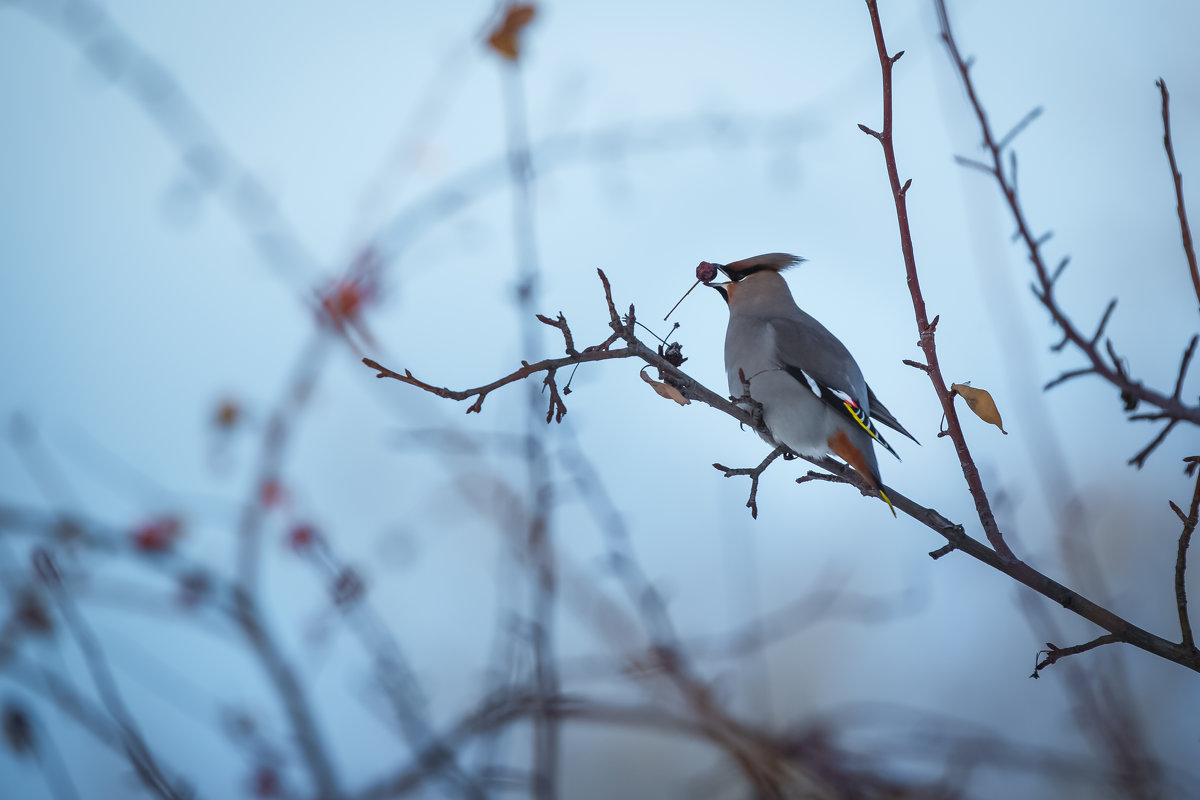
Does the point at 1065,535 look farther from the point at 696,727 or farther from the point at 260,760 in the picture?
the point at 260,760

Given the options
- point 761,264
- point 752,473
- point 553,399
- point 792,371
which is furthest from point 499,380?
point 761,264

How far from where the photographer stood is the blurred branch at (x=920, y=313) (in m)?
1.36

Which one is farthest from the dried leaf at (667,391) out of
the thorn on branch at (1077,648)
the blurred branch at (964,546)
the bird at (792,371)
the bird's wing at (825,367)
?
the bird's wing at (825,367)

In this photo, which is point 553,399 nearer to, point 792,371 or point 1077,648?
point 1077,648

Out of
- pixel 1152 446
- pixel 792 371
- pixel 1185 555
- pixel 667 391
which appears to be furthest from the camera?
pixel 792 371

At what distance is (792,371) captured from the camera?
294 centimetres

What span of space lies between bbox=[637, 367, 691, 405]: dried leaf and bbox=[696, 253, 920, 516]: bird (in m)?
0.48

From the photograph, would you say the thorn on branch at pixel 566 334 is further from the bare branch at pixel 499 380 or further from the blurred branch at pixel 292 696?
the blurred branch at pixel 292 696

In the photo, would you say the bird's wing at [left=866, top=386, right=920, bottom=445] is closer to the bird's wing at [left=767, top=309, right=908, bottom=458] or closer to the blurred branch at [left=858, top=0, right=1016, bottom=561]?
the bird's wing at [left=767, top=309, right=908, bottom=458]

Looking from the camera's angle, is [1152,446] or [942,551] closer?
[1152,446]

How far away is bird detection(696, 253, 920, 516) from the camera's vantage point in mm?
2680

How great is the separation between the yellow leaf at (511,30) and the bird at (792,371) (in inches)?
28.5

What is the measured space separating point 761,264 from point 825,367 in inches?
26.9

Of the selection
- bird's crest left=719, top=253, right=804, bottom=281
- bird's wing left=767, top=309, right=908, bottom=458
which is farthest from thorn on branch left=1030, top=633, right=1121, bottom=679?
bird's crest left=719, top=253, right=804, bottom=281
